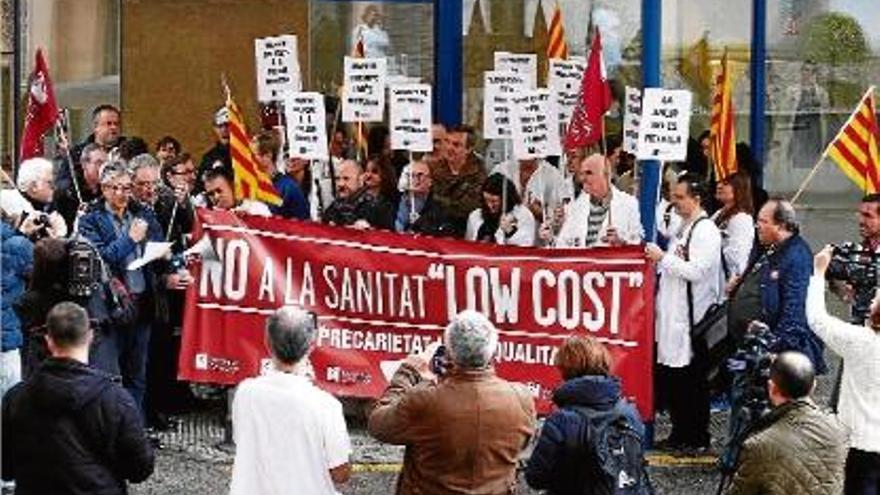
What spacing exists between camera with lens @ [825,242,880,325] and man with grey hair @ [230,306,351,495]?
13.8 feet

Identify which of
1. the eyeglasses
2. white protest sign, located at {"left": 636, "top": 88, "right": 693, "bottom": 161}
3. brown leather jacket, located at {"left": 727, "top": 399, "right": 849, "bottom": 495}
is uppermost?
white protest sign, located at {"left": 636, "top": 88, "right": 693, "bottom": 161}

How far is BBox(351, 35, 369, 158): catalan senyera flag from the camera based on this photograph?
1708cm

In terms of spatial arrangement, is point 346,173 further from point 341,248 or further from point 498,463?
point 498,463

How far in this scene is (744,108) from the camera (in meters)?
19.1

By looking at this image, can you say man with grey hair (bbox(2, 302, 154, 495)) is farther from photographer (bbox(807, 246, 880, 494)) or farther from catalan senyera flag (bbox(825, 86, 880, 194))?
catalan senyera flag (bbox(825, 86, 880, 194))

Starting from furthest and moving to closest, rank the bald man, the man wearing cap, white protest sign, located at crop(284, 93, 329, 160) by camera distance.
A: the man wearing cap, white protest sign, located at crop(284, 93, 329, 160), the bald man

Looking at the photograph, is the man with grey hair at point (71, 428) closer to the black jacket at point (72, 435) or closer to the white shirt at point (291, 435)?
the black jacket at point (72, 435)

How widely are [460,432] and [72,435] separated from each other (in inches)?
58.1

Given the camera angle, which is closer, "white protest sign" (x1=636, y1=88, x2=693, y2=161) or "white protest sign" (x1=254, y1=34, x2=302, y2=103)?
"white protest sign" (x1=636, y1=88, x2=693, y2=161)

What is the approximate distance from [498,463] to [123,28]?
11.5m

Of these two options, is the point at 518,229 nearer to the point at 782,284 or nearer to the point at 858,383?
the point at 782,284

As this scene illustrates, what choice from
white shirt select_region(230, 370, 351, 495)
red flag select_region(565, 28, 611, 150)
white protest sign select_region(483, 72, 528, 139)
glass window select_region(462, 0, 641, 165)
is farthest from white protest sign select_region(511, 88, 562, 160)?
white shirt select_region(230, 370, 351, 495)

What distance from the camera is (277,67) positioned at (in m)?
16.4

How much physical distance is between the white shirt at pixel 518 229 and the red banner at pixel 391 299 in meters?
1.17
